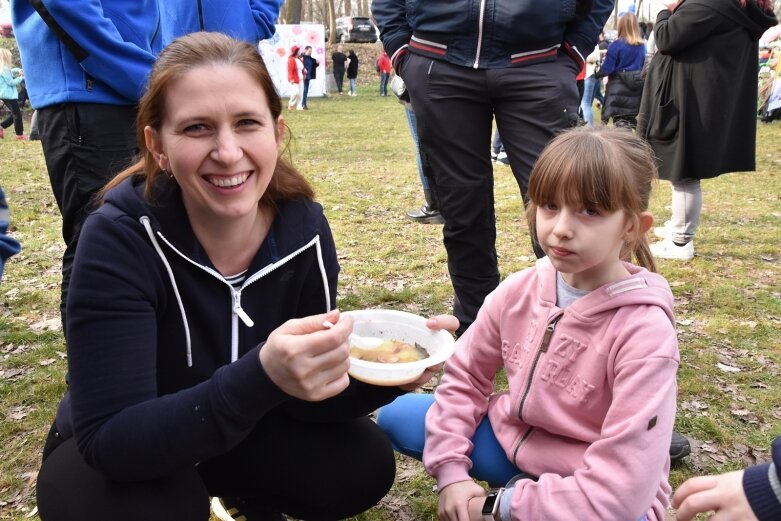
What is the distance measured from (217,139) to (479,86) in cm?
155

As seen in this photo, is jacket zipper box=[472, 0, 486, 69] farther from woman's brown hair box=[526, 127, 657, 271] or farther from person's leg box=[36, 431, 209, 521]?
person's leg box=[36, 431, 209, 521]

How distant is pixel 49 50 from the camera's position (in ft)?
8.36

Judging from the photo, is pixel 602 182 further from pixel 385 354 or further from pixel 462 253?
pixel 462 253

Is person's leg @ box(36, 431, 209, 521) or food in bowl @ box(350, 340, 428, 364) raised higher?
food in bowl @ box(350, 340, 428, 364)

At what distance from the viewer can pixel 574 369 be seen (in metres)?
1.68

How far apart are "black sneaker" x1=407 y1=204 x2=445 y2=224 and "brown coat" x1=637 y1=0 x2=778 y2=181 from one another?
→ 2084 mm

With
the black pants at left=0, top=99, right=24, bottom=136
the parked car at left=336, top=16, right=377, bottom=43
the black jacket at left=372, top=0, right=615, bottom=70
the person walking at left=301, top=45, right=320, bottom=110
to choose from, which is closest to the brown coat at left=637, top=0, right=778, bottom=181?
the black jacket at left=372, top=0, right=615, bottom=70

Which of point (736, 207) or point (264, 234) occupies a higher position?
point (264, 234)

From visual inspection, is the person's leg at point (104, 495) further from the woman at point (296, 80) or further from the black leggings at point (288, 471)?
the woman at point (296, 80)

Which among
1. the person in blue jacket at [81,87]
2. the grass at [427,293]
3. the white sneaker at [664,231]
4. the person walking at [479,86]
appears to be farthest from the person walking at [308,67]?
the person in blue jacket at [81,87]

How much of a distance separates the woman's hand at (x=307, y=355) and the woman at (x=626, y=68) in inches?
344

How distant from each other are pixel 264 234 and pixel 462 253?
1.44m

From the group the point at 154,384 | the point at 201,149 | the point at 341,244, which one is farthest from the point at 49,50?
the point at 341,244

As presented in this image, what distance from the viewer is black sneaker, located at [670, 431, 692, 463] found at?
7.85 ft
